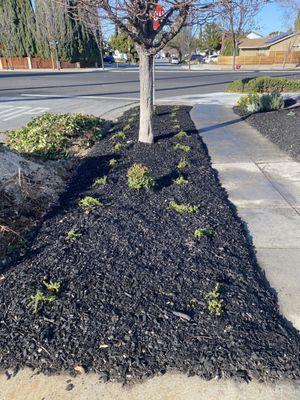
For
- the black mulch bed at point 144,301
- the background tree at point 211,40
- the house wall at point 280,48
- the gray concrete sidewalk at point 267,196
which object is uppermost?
the background tree at point 211,40

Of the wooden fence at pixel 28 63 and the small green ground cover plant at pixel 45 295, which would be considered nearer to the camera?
the small green ground cover plant at pixel 45 295

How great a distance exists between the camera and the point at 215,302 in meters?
2.55

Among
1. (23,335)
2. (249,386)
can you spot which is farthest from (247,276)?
(23,335)

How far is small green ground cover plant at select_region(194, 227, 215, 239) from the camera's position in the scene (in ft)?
11.6

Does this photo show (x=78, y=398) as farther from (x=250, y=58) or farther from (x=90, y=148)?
(x=250, y=58)

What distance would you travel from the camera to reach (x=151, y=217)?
398cm

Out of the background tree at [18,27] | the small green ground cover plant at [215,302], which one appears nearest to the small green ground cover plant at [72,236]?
the small green ground cover plant at [215,302]

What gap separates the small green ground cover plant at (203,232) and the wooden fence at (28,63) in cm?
4896

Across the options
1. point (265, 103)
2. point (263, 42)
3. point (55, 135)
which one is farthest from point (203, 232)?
point (263, 42)

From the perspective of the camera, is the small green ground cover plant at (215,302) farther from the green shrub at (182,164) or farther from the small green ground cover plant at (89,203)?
the green shrub at (182,164)

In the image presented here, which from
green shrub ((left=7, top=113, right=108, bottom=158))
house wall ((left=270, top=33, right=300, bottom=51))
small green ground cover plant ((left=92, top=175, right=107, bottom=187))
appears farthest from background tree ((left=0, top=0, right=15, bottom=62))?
small green ground cover plant ((left=92, top=175, right=107, bottom=187))

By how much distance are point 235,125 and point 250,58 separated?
43205mm

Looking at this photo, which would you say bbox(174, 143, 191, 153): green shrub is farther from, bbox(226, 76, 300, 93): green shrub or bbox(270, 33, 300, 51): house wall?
bbox(270, 33, 300, 51): house wall

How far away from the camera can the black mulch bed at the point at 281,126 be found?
7.19m
